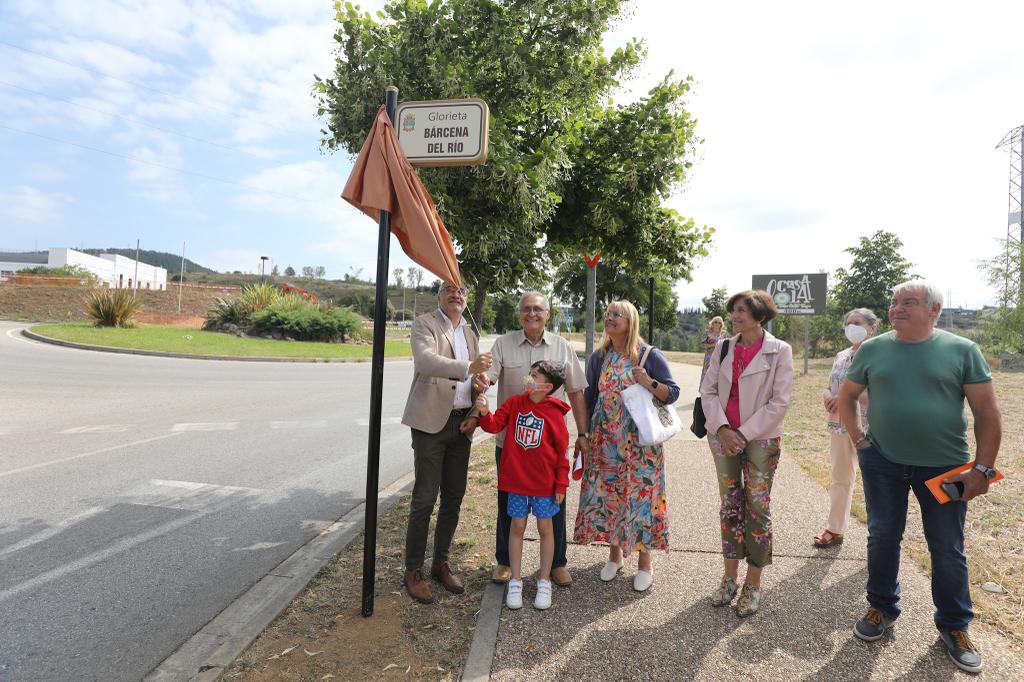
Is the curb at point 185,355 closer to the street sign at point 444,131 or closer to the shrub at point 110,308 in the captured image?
the shrub at point 110,308

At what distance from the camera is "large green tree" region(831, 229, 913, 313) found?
140 feet

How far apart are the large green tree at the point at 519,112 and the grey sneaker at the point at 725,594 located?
304 cm

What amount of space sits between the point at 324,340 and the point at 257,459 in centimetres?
2371

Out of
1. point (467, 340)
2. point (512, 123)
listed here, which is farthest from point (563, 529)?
point (512, 123)

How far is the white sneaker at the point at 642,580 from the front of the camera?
149 inches

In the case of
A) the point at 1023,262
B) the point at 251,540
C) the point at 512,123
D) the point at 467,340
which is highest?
the point at 1023,262

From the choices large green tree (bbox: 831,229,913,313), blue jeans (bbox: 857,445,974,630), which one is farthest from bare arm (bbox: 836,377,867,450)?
large green tree (bbox: 831,229,913,313)

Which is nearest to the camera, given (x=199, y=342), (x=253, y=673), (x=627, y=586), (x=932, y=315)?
(x=253, y=673)

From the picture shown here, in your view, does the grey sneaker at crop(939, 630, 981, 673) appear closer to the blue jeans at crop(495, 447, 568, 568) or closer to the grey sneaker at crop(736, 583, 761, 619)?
the grey sneaker at crop(736, 583, 761, 619)

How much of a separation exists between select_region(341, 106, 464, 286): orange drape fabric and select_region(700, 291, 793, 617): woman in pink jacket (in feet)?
6.05

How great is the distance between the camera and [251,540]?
475 cm

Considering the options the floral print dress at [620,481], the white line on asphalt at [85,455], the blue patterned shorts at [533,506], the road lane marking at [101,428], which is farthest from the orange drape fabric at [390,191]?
the road lane marking at [101,428]

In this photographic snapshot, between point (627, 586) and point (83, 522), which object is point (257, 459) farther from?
point (627, 586)

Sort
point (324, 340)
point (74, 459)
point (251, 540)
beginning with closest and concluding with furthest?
point (251, 540)
point (74, 459)
point (324, 340)
